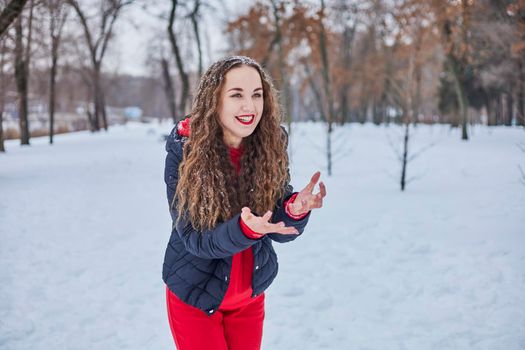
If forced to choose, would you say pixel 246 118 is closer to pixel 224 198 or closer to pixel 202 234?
pixel 224 198

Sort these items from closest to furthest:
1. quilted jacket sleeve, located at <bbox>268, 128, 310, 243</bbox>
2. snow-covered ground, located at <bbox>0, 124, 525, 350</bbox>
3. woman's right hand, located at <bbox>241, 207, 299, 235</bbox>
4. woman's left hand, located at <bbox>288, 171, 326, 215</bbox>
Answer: woman's right hand, located at <bbox>241, 207, 299, 235</bbox> → woman's left hand, located at <bbox>288, 171, 326, 215</bbox> → quilted jacket sleeve, located at <bbox>268, 128, 310, 243</bbox> → snow-covered ground, located at <bbox>0, 124, 525, 350</bbox>

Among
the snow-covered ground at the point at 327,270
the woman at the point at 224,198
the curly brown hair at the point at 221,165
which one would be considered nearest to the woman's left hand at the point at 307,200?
the woman at the point at 224,198

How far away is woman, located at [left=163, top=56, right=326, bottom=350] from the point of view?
1.67 meters

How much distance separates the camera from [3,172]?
1197cm

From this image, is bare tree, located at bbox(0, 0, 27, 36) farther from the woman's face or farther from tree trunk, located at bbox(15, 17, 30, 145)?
the woman's face

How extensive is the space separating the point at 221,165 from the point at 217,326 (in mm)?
652

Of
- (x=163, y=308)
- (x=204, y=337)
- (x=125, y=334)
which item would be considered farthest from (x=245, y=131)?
(x=163, y=308)

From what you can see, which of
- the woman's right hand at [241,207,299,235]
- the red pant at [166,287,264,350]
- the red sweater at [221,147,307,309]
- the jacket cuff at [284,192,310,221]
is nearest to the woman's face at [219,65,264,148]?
the red sweater at [221,147,307,309]

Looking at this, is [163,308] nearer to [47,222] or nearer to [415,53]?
[47,222]

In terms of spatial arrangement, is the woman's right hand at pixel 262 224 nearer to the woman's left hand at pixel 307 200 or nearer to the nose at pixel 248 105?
the woman's left hand at pixel 307 200

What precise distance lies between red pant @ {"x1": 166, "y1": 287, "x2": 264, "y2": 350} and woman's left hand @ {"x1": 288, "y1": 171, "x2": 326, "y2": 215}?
502mm

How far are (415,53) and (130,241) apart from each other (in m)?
6.02

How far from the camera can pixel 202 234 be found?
1617 mm

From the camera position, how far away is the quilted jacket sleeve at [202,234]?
148cm
